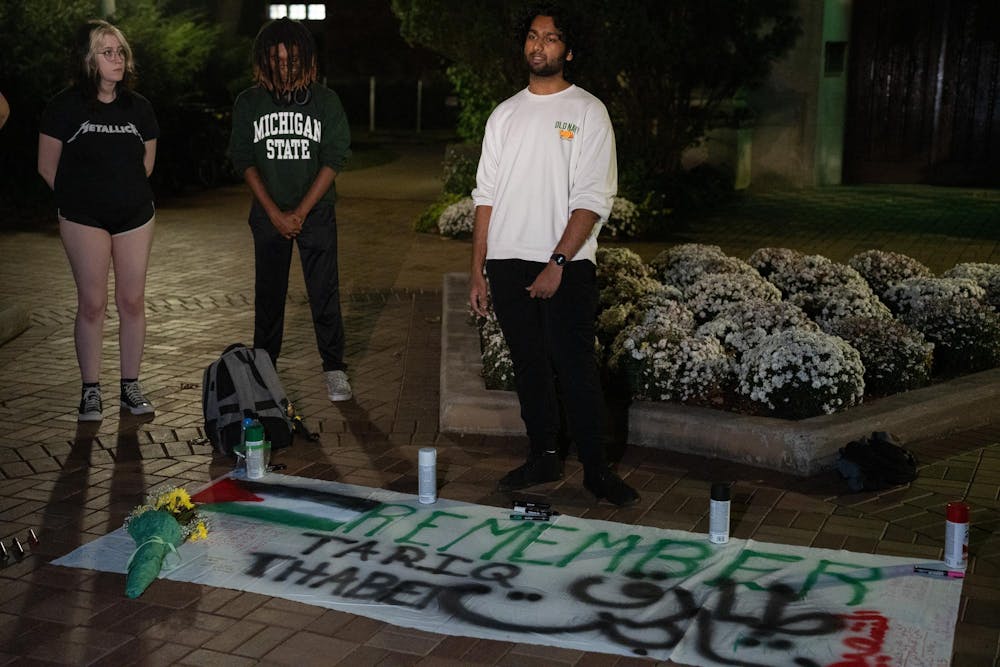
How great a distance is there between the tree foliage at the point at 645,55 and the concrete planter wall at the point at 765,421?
6828 millimetres

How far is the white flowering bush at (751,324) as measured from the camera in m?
6.68

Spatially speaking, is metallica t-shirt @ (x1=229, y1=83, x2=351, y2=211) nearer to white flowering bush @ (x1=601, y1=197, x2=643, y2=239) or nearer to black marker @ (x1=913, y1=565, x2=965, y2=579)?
black marker @ (x1=913, y1=565, x2=965, y2=579)

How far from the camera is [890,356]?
21.5 feet

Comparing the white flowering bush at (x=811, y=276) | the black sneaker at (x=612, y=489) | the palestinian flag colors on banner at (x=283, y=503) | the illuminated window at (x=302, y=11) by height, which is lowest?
the palestinian flag colors on banner at (x=283, y=503)

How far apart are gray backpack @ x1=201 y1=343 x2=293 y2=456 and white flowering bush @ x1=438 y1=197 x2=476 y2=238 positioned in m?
6.14

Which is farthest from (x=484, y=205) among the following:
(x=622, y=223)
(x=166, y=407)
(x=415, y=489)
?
(x=622, y=223)

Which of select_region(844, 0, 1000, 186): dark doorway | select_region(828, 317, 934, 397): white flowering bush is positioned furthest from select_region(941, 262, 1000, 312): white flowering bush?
select_region(844, 0, 1000, 186): dark doorway

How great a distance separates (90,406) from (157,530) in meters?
2.08

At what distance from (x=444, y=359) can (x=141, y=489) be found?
1.98 metres

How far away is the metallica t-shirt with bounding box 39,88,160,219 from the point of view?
6309 mm

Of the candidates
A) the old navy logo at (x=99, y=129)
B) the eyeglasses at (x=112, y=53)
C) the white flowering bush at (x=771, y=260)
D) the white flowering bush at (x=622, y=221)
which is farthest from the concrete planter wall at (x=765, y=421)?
the white flowering bush at (x=622, y=221)

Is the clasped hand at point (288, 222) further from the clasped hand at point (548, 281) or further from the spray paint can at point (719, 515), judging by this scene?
the spray paint can at point (719, 515)

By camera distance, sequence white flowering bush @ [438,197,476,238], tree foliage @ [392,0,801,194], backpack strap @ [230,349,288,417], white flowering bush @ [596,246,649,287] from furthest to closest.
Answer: tree foliage @ [392,0,801,194] → white flowering bush @ [438,197,476,238] → white flowering bush @ [596,246,649,287] → backpack strap @ [230,349,288,417]

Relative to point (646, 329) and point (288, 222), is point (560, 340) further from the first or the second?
point (288, 222)
